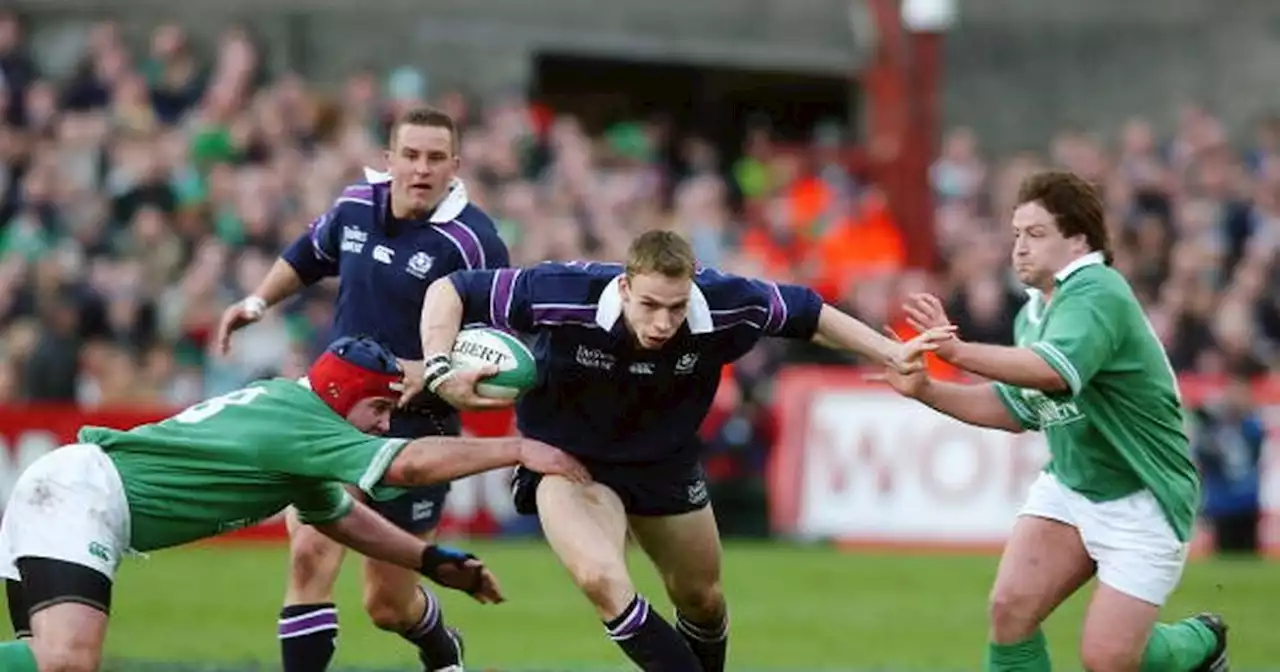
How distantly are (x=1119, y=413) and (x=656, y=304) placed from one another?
179cm

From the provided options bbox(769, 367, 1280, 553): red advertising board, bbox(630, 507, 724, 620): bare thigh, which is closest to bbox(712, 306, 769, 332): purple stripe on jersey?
bbox(630, 507, 724, 620): bare thigh

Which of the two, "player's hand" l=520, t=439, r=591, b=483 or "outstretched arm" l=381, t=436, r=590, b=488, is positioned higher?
"outstretched arm" l=381, t=436, r=590, b=488

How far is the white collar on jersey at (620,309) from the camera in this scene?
10180 mm

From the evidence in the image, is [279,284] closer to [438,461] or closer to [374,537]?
[374,537]

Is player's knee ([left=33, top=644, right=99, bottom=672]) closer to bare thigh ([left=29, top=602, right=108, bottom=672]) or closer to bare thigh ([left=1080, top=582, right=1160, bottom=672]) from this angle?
bare thigh ([left=29, top=602, right=108, bottom=672])

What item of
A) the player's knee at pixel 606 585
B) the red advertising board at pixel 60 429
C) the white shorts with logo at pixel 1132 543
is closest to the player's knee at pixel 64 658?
the player's knee at pixel 606 585

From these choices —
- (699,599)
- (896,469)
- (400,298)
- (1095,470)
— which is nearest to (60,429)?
(896,469)

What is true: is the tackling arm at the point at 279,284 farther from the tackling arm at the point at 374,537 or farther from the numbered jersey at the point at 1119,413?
the numbered jersey at the point at 1119,413

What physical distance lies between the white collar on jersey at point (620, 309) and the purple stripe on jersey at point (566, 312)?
35 mm

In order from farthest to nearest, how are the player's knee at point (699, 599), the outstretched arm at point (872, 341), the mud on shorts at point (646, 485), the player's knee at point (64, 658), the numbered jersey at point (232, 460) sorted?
the player's knee at point (699, 599) → the mud on shorts at point (646, 485) → the outstretched arm at point (872, 341) → the numbered jersey at point (232, 460) → the player's knee at point (64, 658)

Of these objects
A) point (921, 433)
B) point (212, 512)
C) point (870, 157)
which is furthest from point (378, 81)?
point (212, 512)

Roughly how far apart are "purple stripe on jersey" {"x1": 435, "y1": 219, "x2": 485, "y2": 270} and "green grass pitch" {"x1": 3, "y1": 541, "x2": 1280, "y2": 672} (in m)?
2.66

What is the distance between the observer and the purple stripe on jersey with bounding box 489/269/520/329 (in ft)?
33.7

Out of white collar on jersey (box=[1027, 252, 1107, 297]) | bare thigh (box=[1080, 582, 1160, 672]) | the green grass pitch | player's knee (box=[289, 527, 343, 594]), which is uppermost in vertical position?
white collar on jersey (box=[1027, 252, 1107, 297])
